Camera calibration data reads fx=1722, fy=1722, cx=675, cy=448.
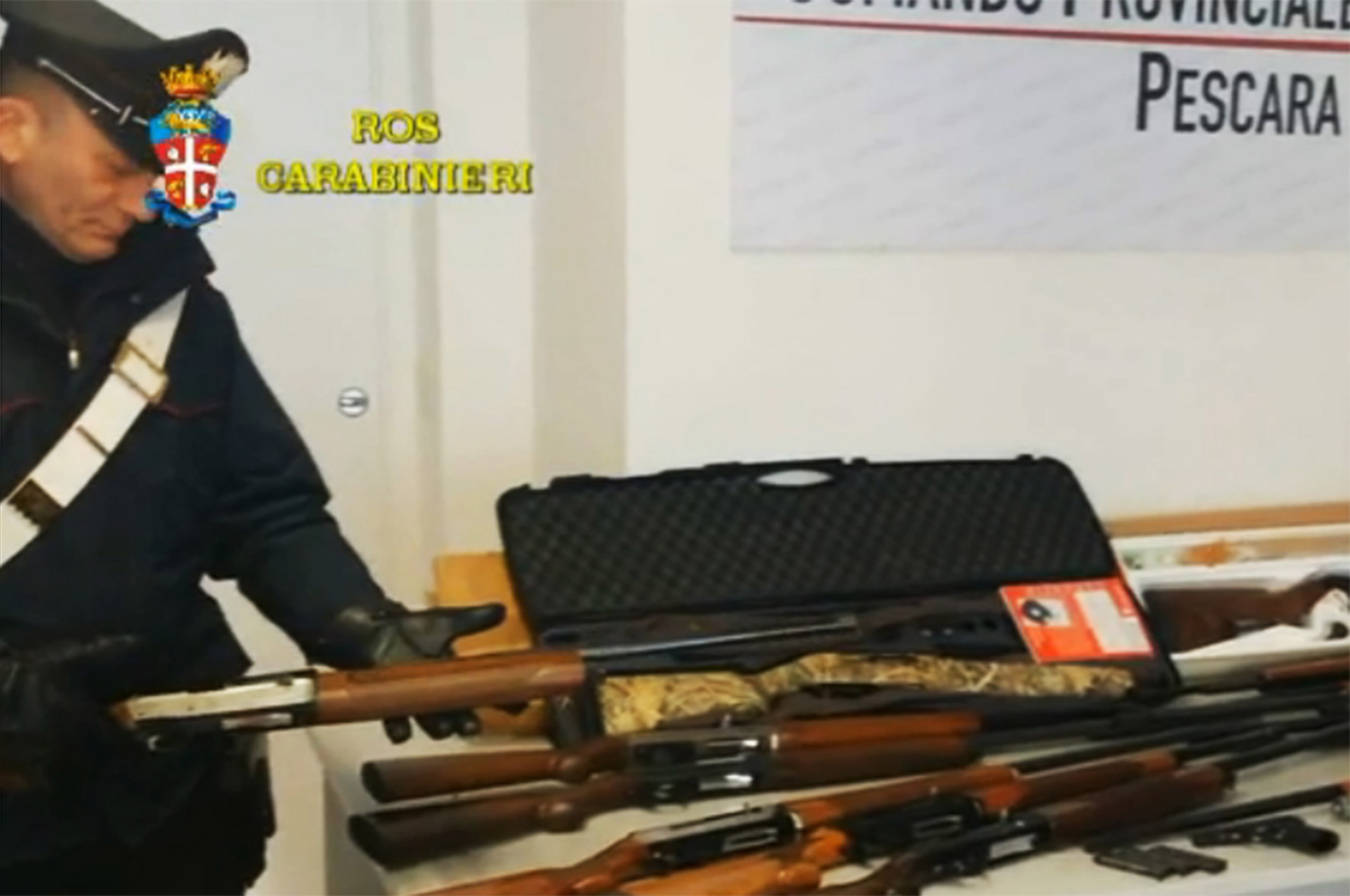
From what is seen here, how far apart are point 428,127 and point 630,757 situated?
1.76ft

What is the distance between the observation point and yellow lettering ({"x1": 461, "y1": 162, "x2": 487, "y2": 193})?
1436mm

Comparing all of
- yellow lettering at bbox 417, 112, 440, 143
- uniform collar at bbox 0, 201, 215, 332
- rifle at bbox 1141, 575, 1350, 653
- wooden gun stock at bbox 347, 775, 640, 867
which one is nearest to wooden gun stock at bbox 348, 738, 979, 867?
wooden gun stock at bbox 347, 775, 640, 867

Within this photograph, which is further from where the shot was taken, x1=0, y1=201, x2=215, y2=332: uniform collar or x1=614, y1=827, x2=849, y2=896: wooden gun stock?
x1=0, y1=201, x2=215, y2=332: uniform collar

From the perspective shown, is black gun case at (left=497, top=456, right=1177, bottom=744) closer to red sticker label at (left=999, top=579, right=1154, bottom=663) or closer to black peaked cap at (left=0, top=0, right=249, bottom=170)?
red sticker label at (left=999, top=579, right=1154, bottom=663)

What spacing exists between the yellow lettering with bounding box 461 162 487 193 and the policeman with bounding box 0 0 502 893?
200 mm

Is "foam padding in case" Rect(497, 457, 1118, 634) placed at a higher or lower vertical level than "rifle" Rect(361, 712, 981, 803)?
higher

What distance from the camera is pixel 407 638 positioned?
134 cm

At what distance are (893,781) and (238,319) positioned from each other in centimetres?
64

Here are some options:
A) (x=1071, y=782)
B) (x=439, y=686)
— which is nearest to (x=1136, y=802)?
(x=1071, y=782)

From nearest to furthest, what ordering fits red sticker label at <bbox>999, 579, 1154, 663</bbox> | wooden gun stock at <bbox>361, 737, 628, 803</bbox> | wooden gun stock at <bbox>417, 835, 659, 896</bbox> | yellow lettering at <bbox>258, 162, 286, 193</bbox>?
wooden gun stock at <bbox>417, 835, 659, 896</bbox>
wooden gun stock at <bbox>361, 737, 628, 803</bbox>
yellow lettering at <bbox>258, 162, 286, 193</bbox>
red sticker label at <bbox>999, 579, 1154, 663</bbox>

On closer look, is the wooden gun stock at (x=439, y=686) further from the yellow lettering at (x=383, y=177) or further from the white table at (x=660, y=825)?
the yellow lettering at (x=383, y=177)

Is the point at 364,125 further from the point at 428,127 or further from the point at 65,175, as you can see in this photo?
the point at 65,175

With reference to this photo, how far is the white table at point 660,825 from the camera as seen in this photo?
1.21m

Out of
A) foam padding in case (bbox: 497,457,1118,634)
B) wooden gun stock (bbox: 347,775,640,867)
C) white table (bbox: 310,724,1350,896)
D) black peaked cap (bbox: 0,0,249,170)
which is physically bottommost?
white table (bbox: 310,724,1350,896)
